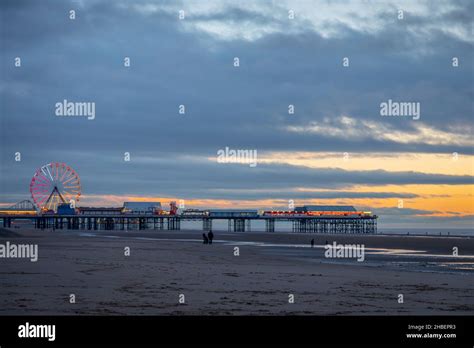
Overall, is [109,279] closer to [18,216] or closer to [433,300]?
[433,300]

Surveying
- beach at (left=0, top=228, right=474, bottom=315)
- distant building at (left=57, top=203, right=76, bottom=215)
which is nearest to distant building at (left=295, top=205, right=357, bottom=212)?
distant building at (left=57, top=203, right=76, bottom=215)

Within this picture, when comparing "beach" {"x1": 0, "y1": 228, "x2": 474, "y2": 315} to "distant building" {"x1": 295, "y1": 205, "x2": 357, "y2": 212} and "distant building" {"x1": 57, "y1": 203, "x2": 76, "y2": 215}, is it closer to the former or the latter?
"distant building" {"x1": 57, "y1": 203, "x2": 76, "y2": 215}

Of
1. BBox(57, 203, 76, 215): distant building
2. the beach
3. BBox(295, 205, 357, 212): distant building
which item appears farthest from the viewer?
BBox(295, 205, 357, 212): distant building

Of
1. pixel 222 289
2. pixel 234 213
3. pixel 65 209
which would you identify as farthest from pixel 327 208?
pixel 222 289

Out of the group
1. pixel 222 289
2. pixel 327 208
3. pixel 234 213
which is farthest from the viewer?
pixel 327 208

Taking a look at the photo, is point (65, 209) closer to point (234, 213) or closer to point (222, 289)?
point (234, 213)

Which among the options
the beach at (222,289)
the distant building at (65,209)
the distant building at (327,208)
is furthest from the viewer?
the distant building at (327,208)

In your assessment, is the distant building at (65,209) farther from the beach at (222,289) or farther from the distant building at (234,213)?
→ the beach at (222,289)

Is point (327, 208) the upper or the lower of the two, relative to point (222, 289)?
upper

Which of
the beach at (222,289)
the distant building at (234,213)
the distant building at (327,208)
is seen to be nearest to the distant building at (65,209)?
the distant building at (234,213)
